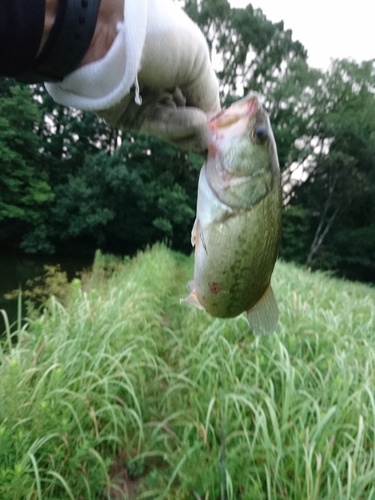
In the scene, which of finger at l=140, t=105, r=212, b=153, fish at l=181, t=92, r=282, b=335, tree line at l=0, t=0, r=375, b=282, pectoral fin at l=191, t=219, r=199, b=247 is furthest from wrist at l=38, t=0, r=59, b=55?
tree line at l=0, t=0, r=375, b=282

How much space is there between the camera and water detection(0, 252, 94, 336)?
8.59 m

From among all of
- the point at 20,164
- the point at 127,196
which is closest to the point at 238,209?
the point at 127,196

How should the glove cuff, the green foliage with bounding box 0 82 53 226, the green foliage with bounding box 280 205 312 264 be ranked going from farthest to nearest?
the green foliage with bounding box 280 205 312 264 < the green foliage with bounding box 0 82 53 226 < the glove cuff

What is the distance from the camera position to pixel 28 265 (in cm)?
1245

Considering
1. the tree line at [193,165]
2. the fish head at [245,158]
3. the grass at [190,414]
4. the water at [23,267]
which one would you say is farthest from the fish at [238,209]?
the tree line at [193,165]

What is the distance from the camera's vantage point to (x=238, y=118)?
0.77m

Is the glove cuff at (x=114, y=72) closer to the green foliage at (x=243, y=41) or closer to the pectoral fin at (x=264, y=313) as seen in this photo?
the pectoral fin at (x=264, y=313)

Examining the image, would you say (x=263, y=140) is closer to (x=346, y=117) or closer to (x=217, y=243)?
(x=217, y=243)

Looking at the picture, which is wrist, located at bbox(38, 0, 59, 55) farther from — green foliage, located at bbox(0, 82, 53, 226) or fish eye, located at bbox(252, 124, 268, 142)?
green foliage, located at bbox(0, 82, 53, 226)

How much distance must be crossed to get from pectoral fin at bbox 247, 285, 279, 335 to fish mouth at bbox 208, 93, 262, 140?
0.35 metres

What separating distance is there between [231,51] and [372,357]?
17903 mm

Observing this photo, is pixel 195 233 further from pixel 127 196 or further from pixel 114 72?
pixel 127 196

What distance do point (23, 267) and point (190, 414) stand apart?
1110 centimetres

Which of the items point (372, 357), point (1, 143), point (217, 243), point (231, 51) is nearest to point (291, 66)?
point (231, 51)
